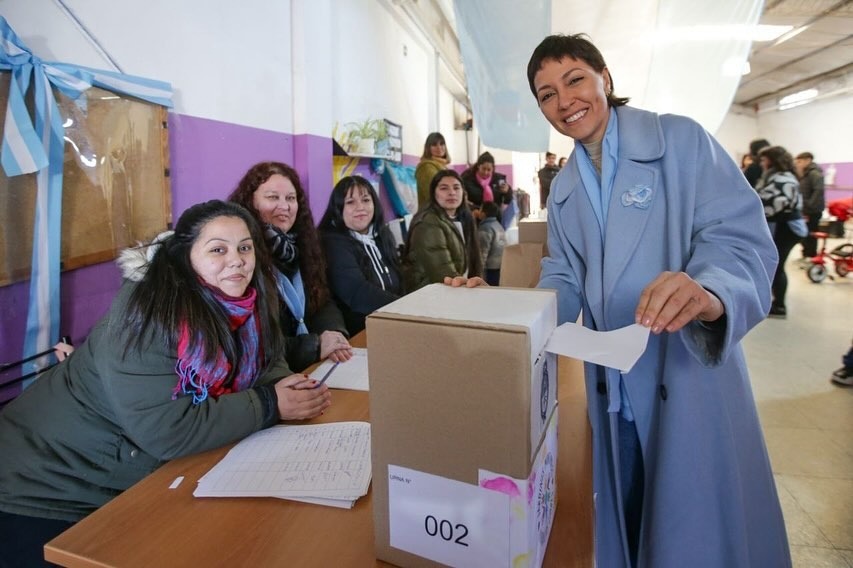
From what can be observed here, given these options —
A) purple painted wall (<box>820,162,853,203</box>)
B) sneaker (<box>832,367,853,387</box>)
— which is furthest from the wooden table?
purple painted wall (<box>820,162,853,203</box>)

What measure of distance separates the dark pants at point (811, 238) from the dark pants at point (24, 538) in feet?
23.7

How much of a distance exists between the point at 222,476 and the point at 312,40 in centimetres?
276

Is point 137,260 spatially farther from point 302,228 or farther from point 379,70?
point 379,70

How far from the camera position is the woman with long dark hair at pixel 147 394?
33.9 inches

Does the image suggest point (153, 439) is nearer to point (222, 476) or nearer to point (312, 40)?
point (222, 476)

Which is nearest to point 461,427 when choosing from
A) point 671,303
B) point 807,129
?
point 671,303

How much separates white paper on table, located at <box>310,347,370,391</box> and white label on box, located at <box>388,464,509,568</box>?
0.58m

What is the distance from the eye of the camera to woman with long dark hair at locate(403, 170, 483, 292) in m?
2.58

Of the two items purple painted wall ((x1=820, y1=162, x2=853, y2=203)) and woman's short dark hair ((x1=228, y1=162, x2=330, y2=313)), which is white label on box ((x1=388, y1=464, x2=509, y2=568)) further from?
purple painted wall ((x1=820, y1=162, x2=853, y2=203))

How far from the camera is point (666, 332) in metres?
0.83

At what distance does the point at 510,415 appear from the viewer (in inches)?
18.8

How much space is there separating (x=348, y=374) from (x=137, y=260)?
0.55 meters

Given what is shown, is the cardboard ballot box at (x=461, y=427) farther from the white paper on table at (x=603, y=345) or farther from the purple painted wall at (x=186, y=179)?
the purple painted wall at (x=186, y=179)

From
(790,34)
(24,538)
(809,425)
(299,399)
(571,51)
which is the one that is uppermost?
(790,34)
